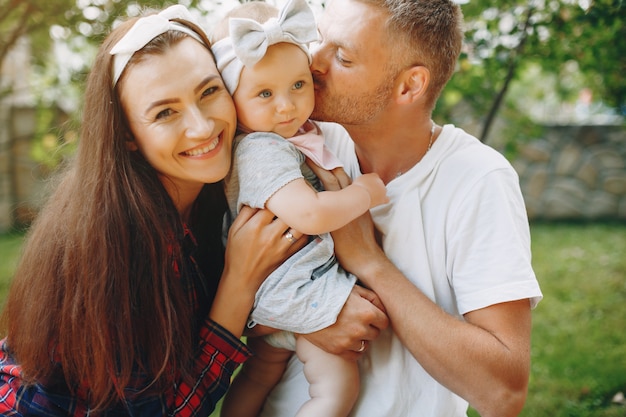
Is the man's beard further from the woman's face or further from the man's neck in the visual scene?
the woman's face

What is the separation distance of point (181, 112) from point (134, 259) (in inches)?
19.2

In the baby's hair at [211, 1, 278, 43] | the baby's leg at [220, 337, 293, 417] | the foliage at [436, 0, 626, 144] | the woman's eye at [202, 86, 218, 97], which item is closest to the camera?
the woman's eye at [202, 86, 218, 97]

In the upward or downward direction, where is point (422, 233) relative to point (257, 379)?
upward

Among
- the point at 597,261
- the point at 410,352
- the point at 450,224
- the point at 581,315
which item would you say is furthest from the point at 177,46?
the point at 597,261

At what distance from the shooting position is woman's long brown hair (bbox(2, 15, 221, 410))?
6.15 ft

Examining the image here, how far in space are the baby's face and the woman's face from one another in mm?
58

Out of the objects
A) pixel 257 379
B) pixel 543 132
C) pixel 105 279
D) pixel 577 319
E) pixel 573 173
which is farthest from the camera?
pixel 573 173

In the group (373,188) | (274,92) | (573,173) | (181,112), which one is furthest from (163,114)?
(573,173)

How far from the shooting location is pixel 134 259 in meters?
1.94

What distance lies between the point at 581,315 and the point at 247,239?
417 centimetres

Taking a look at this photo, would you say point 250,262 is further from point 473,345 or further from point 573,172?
point 573,172

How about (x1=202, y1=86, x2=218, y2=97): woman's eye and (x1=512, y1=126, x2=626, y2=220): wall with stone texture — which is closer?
(x1=202, y1=86, x2=218, y2=97): woman's eye

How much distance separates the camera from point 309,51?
2248 millimetres

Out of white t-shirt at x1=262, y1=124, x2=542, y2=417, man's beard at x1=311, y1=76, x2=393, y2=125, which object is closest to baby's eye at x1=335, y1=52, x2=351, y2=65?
man's beard at x1=311, y1=76, x2=393, y2=125
